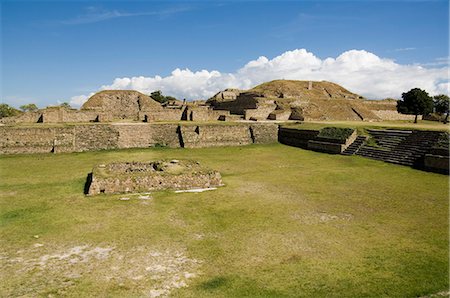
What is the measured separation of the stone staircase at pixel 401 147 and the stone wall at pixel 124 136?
9130 mm

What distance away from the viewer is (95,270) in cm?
673

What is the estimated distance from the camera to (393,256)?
7.36 m

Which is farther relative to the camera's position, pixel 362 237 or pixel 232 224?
pixel 232 224

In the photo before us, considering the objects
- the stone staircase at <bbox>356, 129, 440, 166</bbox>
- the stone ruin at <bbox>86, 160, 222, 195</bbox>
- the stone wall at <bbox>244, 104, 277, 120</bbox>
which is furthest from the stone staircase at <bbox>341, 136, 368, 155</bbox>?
the stone wall at <bbox>244, 104, 277, 120</bbox>

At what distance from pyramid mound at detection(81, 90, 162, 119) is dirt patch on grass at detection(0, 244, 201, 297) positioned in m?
29.8

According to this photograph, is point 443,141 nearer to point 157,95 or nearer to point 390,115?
point 390,115

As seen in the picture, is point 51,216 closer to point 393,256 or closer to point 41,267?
point 41,267

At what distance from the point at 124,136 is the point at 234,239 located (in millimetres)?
18302

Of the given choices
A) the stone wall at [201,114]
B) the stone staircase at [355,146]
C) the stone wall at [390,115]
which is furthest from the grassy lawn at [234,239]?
the stone wall at [390,115]

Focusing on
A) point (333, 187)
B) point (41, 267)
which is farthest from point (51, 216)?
point (333, 187)

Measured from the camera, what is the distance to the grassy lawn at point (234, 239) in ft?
20.3

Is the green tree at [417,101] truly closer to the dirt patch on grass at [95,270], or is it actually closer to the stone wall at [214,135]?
the stone wall at [214,135]

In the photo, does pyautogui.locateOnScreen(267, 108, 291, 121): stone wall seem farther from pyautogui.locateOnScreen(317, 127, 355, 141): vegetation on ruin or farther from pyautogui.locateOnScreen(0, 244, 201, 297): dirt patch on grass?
pyautogui.locateOnScreen(0, 244, 201, 297): dirt patch on grass

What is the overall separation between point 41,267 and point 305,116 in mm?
32820
